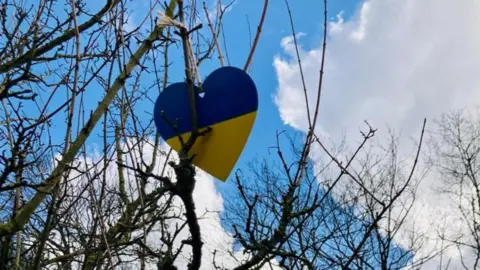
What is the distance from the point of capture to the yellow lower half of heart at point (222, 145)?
0.72 m

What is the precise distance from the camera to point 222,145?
2.38 feet

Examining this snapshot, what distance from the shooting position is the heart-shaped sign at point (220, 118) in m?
0.72

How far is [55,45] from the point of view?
9.05ft

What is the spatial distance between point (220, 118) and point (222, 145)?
41mm

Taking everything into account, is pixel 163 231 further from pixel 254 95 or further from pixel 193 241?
pixel 254 95

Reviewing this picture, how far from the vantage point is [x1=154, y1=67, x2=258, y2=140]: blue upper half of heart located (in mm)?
719

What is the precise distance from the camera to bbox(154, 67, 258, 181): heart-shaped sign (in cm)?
72

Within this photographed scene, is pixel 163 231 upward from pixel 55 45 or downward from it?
downward

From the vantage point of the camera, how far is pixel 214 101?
2.39 feet

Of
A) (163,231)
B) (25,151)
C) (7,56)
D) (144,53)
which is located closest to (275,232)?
(163,231)

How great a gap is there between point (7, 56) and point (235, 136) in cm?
217

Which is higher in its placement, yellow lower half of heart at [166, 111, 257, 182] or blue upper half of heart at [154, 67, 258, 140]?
blue upper half of heart at [154, 67, 258, 140]

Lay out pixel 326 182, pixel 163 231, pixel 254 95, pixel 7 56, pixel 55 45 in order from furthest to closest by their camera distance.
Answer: pixel 55 45 < pixel 7 56 < pixel 326 182 < pixel 163 231 < pixel 254 95

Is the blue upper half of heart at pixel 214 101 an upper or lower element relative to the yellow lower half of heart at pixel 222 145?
upper
